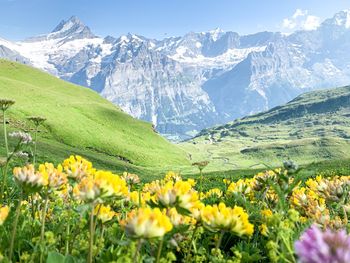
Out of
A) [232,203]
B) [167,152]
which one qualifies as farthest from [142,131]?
[232,203]

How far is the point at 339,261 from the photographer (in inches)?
47.7

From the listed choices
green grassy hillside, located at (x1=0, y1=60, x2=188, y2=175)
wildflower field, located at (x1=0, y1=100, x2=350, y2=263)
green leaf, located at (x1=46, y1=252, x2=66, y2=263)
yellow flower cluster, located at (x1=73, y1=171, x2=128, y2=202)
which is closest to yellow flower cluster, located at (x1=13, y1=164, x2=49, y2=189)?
wildflower field, located at (x1=0, y1=100, x2=350, y2=263)

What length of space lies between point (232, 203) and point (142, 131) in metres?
135

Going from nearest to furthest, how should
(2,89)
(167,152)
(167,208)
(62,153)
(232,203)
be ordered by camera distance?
1. (167,208)
2. (232,203)
3. (62,153)
4. (2,89)
5. (167,152)

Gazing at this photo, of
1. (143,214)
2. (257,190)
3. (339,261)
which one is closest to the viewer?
(339,261)

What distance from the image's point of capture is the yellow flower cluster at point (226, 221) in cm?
278

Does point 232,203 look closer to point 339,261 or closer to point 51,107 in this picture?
point 339,261

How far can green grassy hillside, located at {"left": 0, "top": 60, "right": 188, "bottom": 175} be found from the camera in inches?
3912

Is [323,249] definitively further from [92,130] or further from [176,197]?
[92,130]

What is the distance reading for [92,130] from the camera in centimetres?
11731

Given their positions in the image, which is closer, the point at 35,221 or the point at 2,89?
the point at 35,221

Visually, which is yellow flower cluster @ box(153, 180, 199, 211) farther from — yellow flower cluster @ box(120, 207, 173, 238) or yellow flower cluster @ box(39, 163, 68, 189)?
yellow flower cluster @ box(39, 163, 68, 189)

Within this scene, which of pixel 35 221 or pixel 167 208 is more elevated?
pixel 167 208

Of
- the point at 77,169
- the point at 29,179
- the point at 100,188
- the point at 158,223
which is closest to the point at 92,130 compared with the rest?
the point at 77,169
